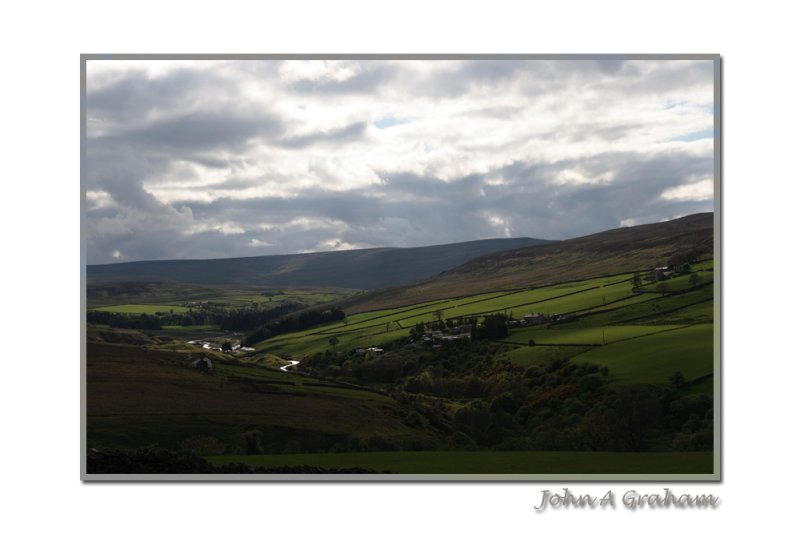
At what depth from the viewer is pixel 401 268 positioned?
11.8 meters

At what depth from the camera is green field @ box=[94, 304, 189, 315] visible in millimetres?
10820

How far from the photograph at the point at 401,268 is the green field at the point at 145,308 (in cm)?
4

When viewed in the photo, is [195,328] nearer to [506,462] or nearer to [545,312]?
[506,462]

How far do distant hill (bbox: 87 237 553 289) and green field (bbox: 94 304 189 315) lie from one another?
Answer: 0.48m

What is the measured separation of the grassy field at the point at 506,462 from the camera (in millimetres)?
10008

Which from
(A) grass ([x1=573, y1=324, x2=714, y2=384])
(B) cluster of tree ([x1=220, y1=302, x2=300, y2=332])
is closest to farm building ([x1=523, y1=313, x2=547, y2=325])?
(A) grass ([x1=573, y1=324, x2=714, y2=384])

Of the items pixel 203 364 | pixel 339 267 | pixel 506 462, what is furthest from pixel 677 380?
pixel 203 364

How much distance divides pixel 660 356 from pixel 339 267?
5.73 metres

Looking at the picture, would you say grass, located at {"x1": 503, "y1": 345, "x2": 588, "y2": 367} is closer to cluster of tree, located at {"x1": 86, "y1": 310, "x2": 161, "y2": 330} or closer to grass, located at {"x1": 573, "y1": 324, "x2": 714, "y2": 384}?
grass, located at {"x1": 573, "y1": 324, "x2": 714, "y2": 384}

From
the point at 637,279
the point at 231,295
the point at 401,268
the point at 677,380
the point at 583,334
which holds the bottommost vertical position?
the point at 677,380

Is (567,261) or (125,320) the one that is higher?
(567,261)

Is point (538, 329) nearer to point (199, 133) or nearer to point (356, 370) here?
point (356, 370)

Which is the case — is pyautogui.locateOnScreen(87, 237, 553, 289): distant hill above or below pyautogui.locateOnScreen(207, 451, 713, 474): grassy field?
above

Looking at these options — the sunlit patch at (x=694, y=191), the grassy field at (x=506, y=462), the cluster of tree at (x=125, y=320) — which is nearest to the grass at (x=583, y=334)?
the grassy field at (x=506, y=462)
